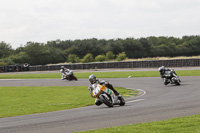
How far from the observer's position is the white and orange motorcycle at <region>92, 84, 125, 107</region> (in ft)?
49.4

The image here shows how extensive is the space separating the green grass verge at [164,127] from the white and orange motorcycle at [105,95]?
515 cm

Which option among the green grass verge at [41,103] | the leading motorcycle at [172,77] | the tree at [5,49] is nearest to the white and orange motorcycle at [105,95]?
the green grass verge at [41,103]

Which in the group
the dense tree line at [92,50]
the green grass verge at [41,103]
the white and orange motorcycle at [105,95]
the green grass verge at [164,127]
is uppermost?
the dense tree line at [92,50]

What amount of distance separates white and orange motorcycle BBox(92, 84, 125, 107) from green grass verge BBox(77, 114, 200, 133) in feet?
16.9

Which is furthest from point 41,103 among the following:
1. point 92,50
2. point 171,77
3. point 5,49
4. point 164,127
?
point 5,49

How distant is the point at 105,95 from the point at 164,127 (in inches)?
242

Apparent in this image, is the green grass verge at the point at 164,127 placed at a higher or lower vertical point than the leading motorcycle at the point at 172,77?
lower

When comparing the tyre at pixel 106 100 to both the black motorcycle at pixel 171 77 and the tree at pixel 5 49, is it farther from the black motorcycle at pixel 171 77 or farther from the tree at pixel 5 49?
the tree at pixel 5 49

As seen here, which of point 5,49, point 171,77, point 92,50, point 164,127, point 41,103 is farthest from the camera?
point 5,49

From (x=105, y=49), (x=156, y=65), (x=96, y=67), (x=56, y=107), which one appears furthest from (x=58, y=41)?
(x=56, y=107)

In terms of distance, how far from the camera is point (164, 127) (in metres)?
9.19

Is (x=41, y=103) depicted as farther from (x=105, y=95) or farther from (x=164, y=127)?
(x=164, y=127)

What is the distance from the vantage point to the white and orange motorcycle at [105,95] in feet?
49.4

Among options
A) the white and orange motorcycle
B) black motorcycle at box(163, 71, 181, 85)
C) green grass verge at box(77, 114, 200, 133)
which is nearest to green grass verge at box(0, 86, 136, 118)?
the white and orange motorcycle
